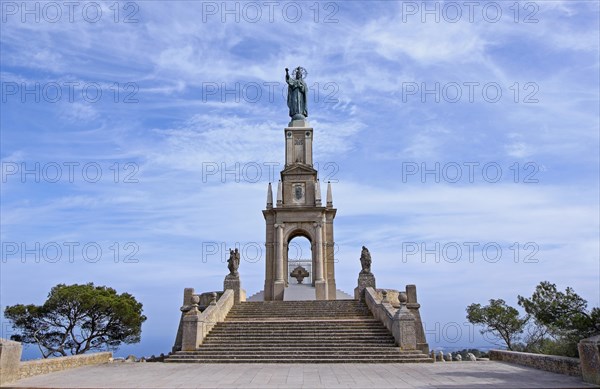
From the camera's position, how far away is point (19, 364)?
12.7 meters

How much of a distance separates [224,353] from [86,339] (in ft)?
65.1

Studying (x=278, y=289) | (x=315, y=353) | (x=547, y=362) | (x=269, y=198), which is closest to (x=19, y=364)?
(x=315, y=353)

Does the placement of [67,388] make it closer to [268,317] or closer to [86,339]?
[268,317]

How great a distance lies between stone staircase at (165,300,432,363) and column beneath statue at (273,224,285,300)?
829cm

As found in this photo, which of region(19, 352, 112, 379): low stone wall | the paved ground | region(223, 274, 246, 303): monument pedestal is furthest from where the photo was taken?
region(223, 274, 246, 303): monument pedestal

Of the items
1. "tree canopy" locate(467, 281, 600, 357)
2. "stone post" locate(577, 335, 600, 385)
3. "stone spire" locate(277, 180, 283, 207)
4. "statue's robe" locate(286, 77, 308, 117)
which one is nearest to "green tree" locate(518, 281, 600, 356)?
"tree canopy" locate(467, 281, 600, 357)

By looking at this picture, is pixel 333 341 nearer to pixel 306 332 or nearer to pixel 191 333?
pixel 306 332

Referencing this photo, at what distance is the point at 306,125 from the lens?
36656 millimetres

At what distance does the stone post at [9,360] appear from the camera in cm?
1184

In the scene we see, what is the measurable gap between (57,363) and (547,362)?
14.8 m

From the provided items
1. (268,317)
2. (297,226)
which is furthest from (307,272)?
(268,317)

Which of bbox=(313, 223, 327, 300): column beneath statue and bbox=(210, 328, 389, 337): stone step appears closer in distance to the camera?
bbox=(210, 328, 389, 337): stone step

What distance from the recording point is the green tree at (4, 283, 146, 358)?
32.5m

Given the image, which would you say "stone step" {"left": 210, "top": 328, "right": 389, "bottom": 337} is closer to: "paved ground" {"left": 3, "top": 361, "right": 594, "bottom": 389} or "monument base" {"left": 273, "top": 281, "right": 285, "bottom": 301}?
"paved ground" {"left": 3, "top": 361, "right": 594, "bottom": 389}
